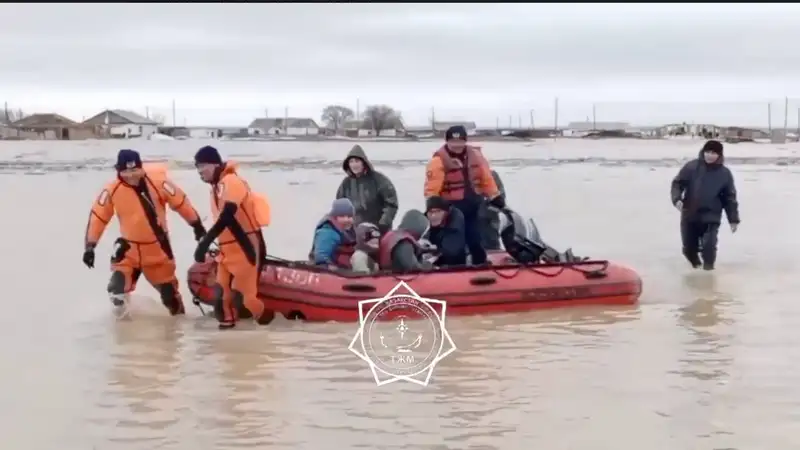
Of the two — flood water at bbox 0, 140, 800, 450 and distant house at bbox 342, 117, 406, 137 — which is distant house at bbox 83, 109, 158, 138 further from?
flood water at bbox 0, 140, 800, 450

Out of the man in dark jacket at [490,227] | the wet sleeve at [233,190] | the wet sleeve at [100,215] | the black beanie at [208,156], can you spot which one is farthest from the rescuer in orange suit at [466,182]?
the wet sleeve at [100,215]

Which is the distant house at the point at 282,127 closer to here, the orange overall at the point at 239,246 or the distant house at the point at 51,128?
the distant house at the point at 51,128

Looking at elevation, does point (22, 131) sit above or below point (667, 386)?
above

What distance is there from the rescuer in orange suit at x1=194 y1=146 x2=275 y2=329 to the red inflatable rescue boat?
0.20 meters

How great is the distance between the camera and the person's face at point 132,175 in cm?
734

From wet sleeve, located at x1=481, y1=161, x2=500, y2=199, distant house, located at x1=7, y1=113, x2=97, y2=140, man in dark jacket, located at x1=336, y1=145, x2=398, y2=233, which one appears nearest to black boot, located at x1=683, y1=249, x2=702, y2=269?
wet sleeve, located at x1=481, y1=161, x2=500, y2=199

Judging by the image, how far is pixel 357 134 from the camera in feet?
136

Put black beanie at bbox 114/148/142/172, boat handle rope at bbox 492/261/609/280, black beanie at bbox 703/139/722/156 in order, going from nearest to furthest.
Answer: black beanie at bbox 114/148/142/172 < boat handle rope at bbox 492/261/609/280 < black beanie at bbox 703/139/722/156

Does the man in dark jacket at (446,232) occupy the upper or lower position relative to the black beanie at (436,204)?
lower

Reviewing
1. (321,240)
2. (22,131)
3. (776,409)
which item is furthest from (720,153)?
(22,131)

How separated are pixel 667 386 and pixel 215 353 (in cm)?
269

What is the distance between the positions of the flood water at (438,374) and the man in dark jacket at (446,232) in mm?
726

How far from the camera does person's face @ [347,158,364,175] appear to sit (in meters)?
8.31

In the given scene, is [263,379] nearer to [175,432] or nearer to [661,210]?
[175,432]
